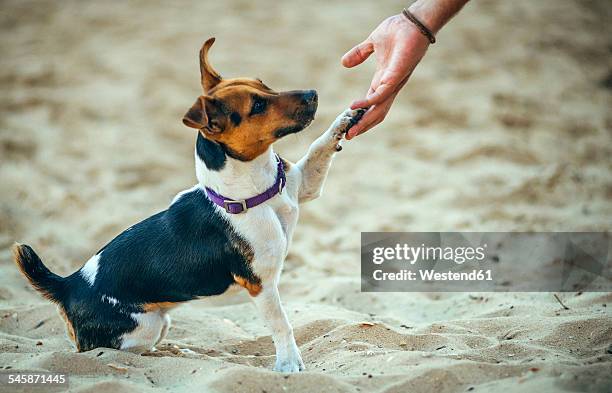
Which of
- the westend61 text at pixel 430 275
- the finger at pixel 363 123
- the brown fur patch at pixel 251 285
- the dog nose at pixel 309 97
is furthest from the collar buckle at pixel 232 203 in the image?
the westend61 text at pixel 430 275

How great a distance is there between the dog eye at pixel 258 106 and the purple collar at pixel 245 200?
0.34m

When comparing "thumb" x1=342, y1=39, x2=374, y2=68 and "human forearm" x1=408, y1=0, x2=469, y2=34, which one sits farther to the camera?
"thumb" x1=342, y1=39, x2=374, y2=68

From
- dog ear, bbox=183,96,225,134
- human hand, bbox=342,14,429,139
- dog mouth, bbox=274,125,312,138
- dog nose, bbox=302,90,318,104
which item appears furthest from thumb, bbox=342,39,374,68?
dog ear, bbox=183,96,225,134

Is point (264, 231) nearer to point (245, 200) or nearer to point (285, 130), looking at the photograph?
point (245, 200)

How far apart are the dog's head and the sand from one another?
3.43 feet

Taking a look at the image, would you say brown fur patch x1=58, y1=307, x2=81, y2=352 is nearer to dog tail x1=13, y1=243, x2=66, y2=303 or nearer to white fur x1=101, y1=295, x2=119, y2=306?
dog tail x1=13, y1=243, x2=66, y2=303

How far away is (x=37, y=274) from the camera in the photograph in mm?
3715

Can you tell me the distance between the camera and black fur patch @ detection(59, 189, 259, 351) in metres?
3.51

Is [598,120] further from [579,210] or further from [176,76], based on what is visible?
[176,76]

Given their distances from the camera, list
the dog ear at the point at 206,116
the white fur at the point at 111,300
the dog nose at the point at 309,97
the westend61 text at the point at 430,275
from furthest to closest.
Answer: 1. the westend61 text at the point at 430,275
2. the white fur at the point at 111,300
3. the dog nose at the point at 309,97
4. the dog ear at the point at 206,116

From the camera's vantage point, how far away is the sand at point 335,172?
3377mm

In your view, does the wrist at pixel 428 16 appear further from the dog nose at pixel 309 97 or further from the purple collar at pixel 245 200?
the purple collar at pixel 245 200

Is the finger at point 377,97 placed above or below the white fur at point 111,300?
above

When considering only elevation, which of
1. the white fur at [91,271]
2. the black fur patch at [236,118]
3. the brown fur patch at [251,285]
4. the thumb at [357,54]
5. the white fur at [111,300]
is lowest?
the white fur at [111,300]
